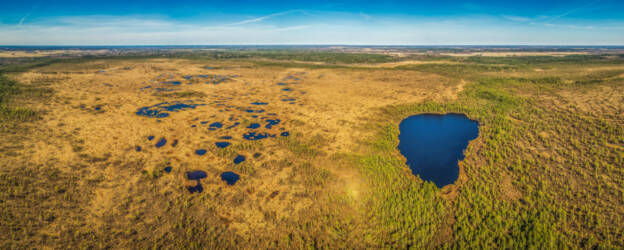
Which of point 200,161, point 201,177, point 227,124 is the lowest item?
point 201,177

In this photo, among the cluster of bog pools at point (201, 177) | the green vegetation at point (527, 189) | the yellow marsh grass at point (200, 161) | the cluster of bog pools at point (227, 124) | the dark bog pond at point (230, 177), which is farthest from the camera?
the cluster of bog pools at point (227, 124)

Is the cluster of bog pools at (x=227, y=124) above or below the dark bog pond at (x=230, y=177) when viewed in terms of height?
above

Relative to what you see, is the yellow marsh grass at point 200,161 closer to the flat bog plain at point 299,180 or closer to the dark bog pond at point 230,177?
the flat bog plain at point 299,180

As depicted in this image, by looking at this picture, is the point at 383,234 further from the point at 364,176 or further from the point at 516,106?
the point at 516,106

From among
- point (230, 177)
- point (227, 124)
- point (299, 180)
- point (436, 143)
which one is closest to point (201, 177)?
point (230, 177)

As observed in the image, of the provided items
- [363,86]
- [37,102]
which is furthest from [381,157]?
[37,102]

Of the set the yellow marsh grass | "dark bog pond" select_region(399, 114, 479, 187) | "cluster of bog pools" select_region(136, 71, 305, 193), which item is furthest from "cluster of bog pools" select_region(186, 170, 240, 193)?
"dark bog pond" select_region(399, 114, 479, 187)

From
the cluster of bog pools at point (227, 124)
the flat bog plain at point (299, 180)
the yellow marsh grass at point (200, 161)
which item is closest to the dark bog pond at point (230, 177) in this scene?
the cluster of bog pools at point (227, 124)

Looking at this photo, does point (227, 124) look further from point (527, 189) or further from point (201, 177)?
point (527, 189)

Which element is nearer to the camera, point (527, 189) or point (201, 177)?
point (527, 189)
